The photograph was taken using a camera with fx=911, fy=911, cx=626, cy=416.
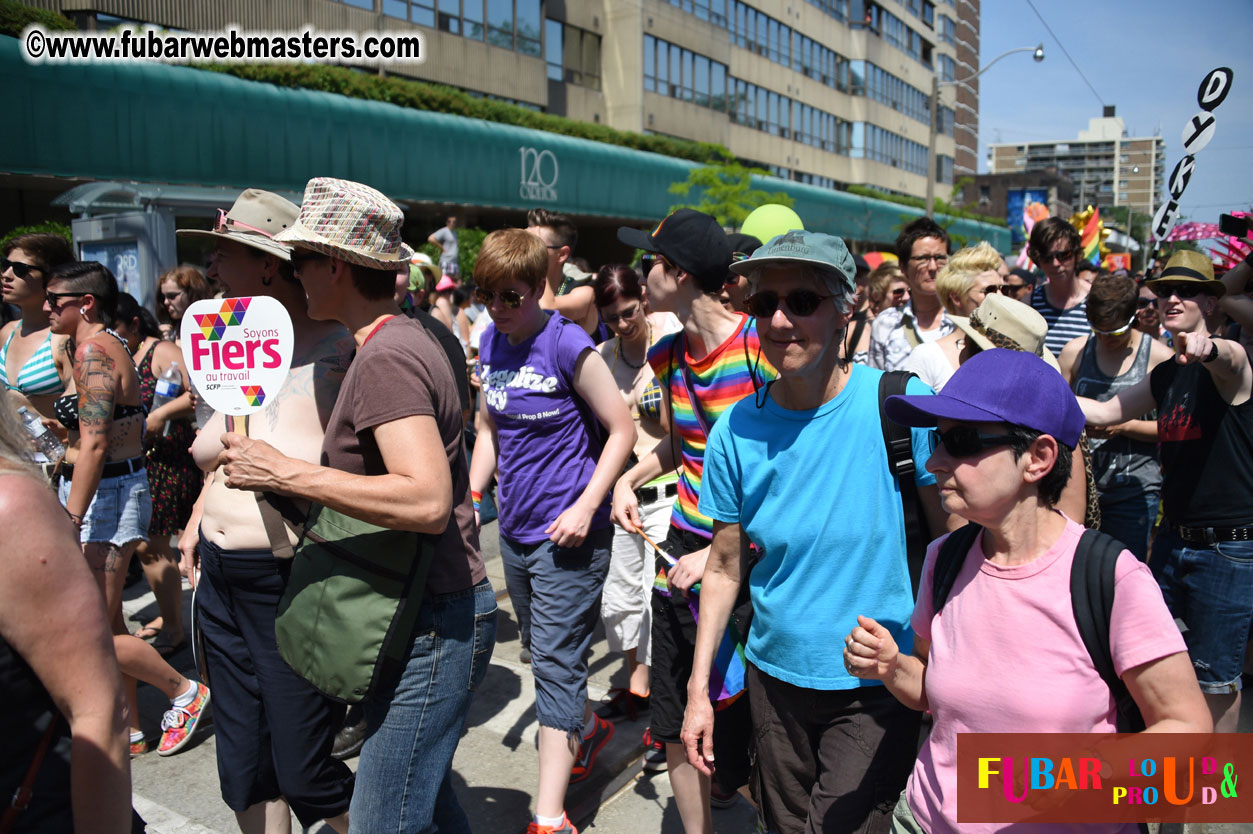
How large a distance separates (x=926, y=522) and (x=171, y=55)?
19474mm

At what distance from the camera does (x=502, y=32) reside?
28438 millimetres

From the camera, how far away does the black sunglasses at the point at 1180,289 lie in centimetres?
360

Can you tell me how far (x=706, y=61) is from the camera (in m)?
38.7

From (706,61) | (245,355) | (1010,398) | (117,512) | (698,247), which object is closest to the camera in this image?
(1010,398)

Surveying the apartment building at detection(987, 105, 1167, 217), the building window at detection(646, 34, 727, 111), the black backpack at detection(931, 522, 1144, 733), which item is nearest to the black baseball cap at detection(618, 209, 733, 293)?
the black backpack at detection(931, 522, 1144, 733)

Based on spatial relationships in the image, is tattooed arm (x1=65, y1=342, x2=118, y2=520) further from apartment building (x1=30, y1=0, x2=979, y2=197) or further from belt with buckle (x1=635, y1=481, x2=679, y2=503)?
apartment building (x1=30, y1=0, x2=979, y2=197)

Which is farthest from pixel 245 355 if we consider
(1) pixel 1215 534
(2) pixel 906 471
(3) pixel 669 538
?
(1) pixel 1215 534

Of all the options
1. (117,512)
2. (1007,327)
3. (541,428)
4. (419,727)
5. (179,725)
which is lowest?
(179,725)

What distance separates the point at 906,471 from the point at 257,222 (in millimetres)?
2029

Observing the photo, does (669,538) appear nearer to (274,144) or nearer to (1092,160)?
(274,144)

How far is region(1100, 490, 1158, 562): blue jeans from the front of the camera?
450cm

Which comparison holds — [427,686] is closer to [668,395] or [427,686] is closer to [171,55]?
[668,395]

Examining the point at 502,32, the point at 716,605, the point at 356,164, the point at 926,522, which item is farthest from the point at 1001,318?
the point at 502,32

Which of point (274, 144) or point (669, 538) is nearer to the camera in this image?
point (669, 538)
